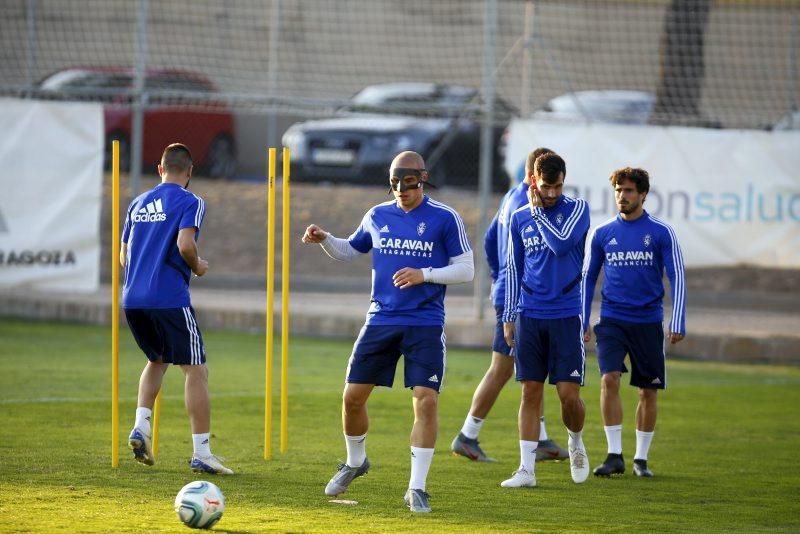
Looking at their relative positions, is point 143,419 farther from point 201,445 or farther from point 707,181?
point 707,181

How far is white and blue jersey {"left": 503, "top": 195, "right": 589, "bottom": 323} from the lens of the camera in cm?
874

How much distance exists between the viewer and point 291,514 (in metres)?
7.48

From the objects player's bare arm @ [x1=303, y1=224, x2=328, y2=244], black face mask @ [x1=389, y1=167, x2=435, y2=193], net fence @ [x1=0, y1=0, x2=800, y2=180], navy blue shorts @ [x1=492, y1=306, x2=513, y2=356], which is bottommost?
navy blue shorts @ [x1=492, y1=306, x2=513, y2=356]

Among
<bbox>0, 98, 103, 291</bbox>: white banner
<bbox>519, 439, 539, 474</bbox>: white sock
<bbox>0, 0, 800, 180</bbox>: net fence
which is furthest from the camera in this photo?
<bbox>0, 0, 800, 180</bbox>: net fence

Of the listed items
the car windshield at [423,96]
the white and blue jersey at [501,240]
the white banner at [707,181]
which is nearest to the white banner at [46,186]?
the car windshield at [423,96]

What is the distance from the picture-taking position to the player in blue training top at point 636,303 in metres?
9.37

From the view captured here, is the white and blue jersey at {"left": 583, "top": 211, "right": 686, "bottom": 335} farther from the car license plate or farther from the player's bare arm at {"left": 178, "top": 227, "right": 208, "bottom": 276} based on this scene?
the car license plate

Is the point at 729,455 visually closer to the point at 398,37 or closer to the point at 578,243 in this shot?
the point at 578,243

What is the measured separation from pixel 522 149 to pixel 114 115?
893cm

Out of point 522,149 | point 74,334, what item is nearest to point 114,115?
point 74,334

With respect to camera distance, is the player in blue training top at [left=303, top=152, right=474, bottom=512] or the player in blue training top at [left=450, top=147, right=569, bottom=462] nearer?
the player in blue training top at [left=303, top=152, right=474, bottom=512]

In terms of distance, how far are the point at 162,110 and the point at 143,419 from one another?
1240 cm

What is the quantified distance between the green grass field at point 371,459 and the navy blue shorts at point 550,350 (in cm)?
73

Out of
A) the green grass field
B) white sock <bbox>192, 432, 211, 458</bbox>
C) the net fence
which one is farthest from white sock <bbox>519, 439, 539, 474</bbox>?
the net fence
